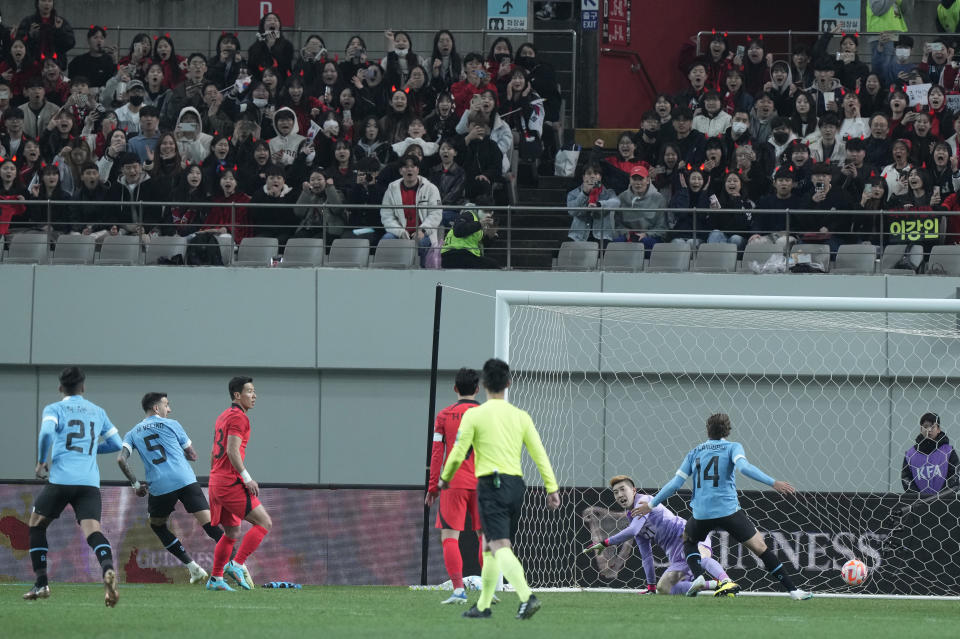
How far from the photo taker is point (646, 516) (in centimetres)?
1180

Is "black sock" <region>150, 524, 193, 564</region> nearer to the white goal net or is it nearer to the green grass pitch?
the green grass pitch

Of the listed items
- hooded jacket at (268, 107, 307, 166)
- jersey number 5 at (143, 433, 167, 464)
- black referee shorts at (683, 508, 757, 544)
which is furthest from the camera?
hooded jacket at (268, 107, 307, 166)

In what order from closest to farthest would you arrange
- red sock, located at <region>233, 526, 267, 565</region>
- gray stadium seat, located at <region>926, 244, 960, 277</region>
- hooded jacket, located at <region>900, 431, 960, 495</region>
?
red sock, located at <region>233, 526, 267, 565</region> → hooded jacket, located at <region>900, 431, 960, 495</region> → gray stadium seat, located at <region>926, 244, 960, 277</region>

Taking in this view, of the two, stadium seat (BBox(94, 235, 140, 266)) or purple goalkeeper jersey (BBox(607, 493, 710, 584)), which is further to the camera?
stadium seat (BBox(94, 235, 140, 266))

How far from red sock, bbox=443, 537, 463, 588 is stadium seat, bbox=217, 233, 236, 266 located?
728 centimetres

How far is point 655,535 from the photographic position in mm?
11820

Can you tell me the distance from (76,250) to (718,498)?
31.0 ft

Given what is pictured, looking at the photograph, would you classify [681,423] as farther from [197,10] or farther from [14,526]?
[197,10]

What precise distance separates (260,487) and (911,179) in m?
8.28

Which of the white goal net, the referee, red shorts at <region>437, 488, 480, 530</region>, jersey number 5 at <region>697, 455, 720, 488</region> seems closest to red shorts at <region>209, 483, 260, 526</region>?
red shorts at <region>437, 488, 480, 530</region>

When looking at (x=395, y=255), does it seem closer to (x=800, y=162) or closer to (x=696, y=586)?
(x=800, y=162)

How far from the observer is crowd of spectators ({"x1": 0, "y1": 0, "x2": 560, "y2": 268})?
54.1ft

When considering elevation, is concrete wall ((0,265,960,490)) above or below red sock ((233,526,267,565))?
above

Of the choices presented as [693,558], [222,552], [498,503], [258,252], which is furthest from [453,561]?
[258,252]
